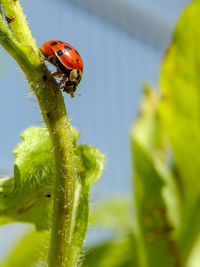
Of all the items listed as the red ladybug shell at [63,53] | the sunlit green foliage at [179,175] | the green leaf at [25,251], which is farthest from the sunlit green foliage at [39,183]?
the green leaf at [25,251]

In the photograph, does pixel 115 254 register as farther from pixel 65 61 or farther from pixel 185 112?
pixel 65 61

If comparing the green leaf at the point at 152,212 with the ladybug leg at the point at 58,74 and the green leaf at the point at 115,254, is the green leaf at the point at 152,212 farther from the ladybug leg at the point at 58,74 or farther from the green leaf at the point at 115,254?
the ladybug leg at the point at 58,74

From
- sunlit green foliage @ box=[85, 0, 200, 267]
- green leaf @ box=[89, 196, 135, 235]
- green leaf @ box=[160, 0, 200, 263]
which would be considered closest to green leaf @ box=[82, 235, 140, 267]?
sunlit green foliage @ box=[85, 0, 200, 267]

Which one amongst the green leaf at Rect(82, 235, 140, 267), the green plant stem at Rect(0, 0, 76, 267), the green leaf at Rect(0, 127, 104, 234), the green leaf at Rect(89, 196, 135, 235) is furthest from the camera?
the green leaf at Rect(89, 196, 135, 235)

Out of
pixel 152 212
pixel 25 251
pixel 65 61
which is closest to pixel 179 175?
pixel 152 212

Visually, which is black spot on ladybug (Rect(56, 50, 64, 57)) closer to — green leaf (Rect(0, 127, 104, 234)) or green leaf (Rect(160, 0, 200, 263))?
green leaf (Rect(0, 127, 104, 234))
